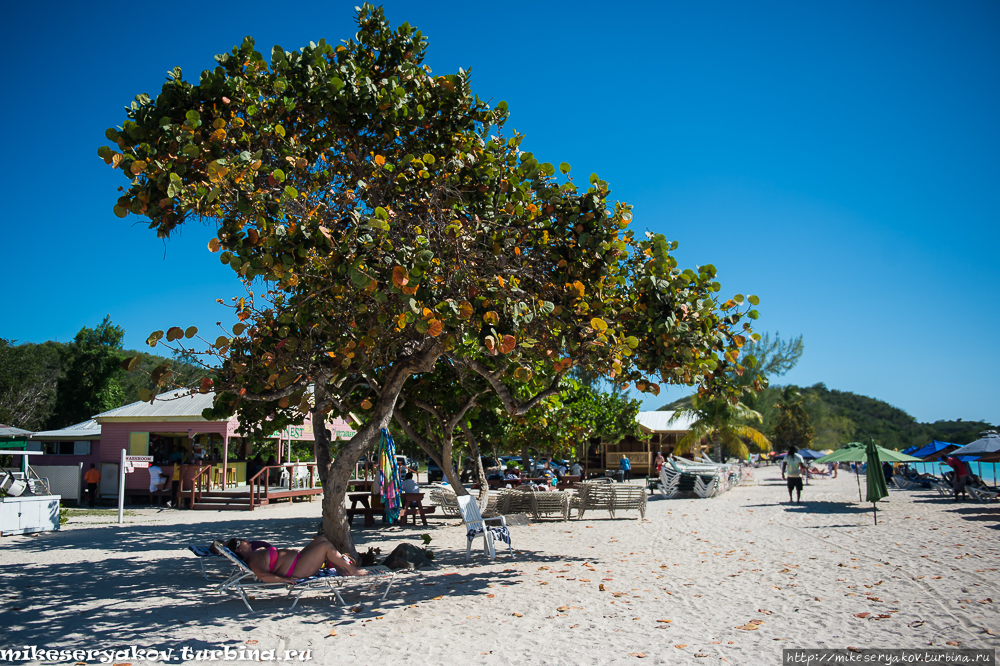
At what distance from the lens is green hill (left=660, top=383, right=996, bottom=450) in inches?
2042

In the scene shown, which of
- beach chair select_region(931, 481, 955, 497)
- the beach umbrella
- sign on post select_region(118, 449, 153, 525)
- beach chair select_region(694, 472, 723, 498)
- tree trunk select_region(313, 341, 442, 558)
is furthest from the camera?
beach chair select_region(694, 472, 723, 498)

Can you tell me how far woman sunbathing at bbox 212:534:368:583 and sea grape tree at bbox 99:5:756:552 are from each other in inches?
60.4

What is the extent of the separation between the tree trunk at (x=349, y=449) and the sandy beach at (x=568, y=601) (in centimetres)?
121

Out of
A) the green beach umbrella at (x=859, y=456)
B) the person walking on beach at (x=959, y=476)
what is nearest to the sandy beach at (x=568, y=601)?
the green beach umbrella at (x=859, y=456)

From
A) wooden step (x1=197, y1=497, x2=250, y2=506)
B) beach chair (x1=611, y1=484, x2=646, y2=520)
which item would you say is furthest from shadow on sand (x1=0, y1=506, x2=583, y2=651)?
wooden step (x1=197, y1=497, x2=250, y2=506)

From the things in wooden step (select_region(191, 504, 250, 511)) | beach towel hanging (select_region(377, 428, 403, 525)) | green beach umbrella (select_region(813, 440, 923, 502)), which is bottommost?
wooden step (select_region(191, 504, 250, 511))

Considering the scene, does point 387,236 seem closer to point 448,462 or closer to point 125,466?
point 448,462

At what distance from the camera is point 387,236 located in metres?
6.29

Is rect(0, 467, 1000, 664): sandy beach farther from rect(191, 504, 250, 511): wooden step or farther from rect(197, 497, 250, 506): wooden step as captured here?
rect(197, 497, 250, 506): wooden step

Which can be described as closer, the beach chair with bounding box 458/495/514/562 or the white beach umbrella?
the beach chair with bounding box 458/495/514/562

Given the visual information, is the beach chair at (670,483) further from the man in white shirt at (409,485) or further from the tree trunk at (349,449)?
the tree trunk at (349,449)

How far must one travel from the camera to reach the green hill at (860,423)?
5188cm

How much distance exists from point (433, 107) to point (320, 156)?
1626 mm

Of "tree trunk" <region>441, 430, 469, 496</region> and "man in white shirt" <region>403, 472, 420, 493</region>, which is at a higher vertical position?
"tree trunk" <region>441, 430, 469, 496</region>
